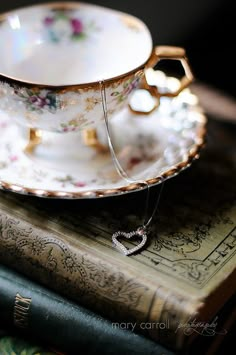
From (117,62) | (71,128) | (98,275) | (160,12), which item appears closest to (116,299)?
(98,275)

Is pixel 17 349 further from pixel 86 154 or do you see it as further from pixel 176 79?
pixel 176 79

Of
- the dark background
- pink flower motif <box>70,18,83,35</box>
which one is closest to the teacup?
pink flower motif <box>70,18,83,35</box>

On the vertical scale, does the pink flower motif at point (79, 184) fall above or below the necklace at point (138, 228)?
below

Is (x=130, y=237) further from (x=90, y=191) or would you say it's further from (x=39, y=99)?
(x=39, y=99)

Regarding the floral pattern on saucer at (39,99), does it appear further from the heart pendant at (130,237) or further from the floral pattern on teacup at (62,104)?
the heart pendant at (130,237)

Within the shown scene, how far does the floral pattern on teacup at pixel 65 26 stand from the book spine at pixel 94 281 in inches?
10.5

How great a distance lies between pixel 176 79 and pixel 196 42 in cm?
29

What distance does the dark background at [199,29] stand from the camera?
39.9 inches

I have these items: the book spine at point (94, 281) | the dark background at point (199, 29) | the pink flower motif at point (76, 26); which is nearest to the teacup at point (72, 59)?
the pink flower motif at point (76, 26)

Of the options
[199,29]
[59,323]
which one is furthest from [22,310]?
[199,29]

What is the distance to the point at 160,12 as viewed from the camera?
1021mm

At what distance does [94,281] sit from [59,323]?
6 cm

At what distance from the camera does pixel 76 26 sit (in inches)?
28.8

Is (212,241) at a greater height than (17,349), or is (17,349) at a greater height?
(212,241)
